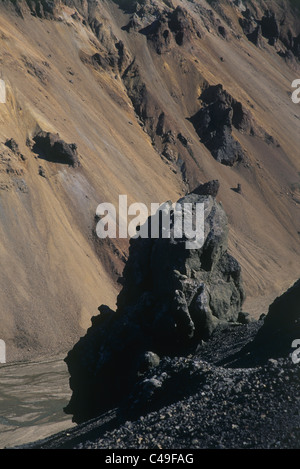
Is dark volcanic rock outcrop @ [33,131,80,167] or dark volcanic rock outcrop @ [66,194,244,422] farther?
dark volcanic rock outcrop @ [33,131,80,167]

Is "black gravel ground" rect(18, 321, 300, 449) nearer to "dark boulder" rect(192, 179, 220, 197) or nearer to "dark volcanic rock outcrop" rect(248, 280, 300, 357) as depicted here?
"dark volcanic rock outcrop" rect(248, 280, 300, 357)

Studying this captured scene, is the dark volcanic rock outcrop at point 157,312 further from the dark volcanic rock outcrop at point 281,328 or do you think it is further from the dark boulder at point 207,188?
the dark boulder at point 207,188

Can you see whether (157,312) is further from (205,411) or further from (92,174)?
(92,174)

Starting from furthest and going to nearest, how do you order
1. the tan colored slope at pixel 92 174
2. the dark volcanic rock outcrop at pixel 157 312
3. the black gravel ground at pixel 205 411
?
the tan colored slope at pixel 92 174 → the dark volcanic rock outcrop at pixel 157 312 → the black gravel ground at pixel 205 411

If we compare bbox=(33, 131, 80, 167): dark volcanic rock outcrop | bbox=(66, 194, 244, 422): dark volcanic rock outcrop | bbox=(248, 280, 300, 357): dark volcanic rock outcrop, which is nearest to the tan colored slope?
bbox=(33, 131, 80, 167): dark volcanic rock outcrop

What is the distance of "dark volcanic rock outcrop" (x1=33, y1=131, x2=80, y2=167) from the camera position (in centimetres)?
5135

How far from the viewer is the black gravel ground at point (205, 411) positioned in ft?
45.0

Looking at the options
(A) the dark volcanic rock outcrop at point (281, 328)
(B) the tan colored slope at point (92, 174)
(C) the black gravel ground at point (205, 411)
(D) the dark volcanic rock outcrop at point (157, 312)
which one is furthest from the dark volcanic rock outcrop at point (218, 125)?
(C) the black gravel ground at point (205, 411)

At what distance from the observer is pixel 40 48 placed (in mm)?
67375

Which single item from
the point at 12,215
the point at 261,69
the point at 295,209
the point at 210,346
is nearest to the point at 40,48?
→ the point at 12,215

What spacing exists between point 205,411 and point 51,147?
130 ft

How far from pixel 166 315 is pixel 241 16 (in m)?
105

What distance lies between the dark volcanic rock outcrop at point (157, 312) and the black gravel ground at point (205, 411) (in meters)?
3.21

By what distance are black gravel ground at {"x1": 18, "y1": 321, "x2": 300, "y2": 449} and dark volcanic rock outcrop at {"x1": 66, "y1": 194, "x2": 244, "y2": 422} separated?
3207 mm
